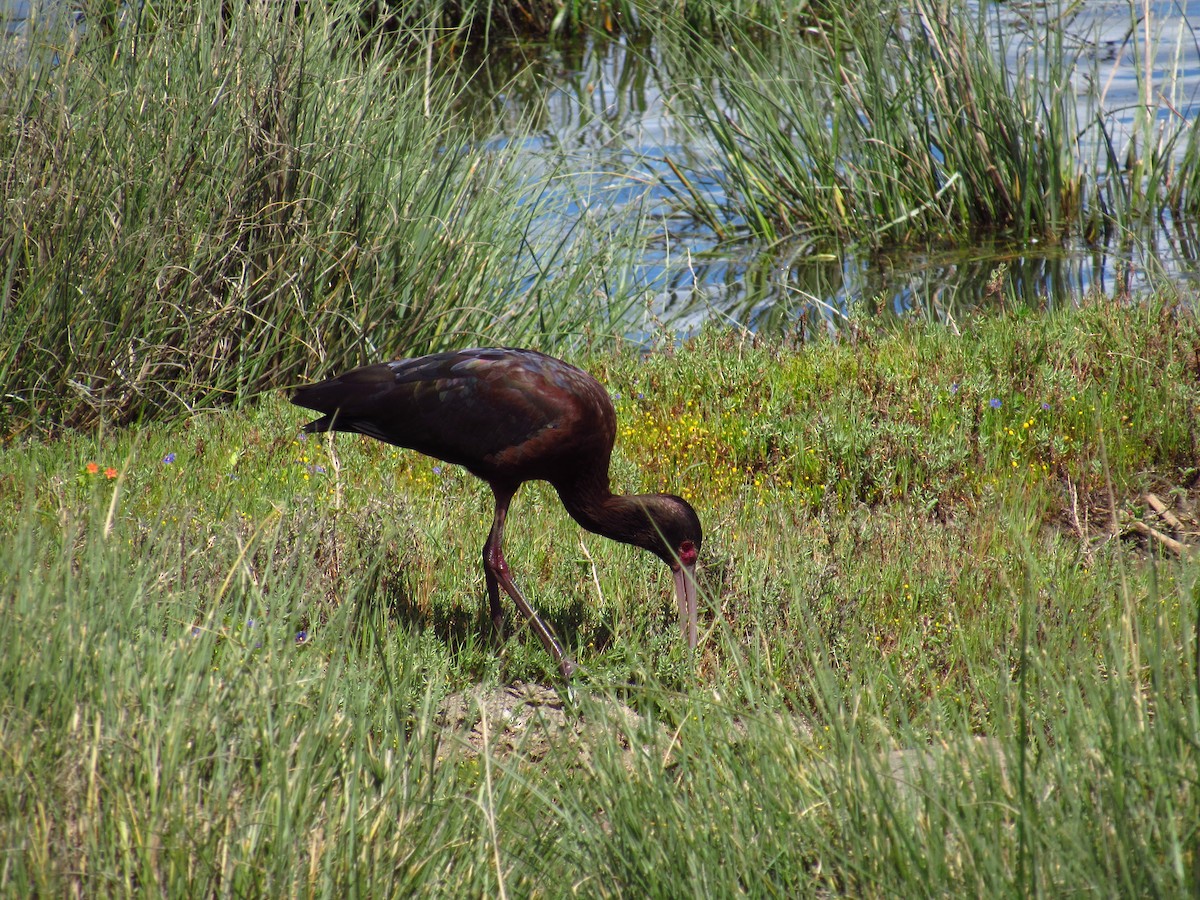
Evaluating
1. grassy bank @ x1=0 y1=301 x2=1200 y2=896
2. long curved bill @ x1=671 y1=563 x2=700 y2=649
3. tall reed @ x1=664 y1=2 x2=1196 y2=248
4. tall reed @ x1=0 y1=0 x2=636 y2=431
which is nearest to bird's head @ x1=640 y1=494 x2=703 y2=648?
long curved bill @ x1=671 y1=563 x2=700 y2=649

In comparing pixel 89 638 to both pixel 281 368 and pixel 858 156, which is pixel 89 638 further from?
pixel 858 156

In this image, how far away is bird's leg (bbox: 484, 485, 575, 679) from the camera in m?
3.85

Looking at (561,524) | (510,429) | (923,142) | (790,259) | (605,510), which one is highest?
(923,142)

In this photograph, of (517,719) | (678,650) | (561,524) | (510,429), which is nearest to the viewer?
(517,719)

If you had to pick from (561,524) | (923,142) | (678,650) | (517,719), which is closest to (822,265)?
(923,142)

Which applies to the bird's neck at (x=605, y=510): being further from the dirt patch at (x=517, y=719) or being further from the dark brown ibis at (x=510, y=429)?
the dirt patch at (x=517, y=719)

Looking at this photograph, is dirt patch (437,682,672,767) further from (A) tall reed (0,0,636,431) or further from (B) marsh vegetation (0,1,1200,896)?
(A) tall reed (0,0,636,431)

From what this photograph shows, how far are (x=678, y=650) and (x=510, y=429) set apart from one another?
0.91m

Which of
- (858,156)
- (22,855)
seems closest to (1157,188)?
(858,156)

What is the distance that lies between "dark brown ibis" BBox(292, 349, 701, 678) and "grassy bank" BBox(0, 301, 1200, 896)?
9.2 inches

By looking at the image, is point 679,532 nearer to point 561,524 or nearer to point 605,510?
point 605,510

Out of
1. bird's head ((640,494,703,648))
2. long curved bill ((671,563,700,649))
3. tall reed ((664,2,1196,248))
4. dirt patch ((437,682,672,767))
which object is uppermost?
tall reed ((664,2,1196,248))

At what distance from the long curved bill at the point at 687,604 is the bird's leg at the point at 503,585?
361 mm

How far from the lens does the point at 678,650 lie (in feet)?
12.6
